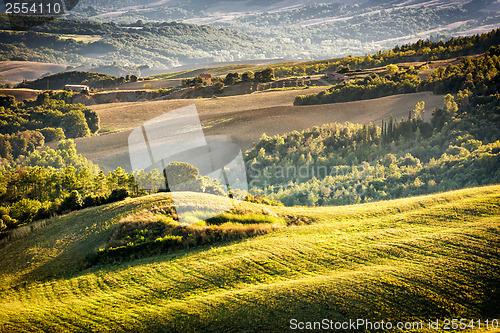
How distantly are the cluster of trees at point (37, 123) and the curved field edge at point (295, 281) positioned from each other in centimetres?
4480

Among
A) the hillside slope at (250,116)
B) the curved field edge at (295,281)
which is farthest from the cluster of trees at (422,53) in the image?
the curved field edge at (295,281)

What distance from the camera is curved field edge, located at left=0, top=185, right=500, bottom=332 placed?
10.6m

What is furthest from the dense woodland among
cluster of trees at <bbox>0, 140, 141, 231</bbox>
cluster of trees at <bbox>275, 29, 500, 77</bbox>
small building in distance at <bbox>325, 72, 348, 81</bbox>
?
cluster of trees at <bbox>0, 140, 141, 231</bbox>

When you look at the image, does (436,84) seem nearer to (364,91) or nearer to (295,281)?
(364,91)

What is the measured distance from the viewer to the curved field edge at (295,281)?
10633 mm

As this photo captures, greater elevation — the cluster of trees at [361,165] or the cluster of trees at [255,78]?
the cluster of trees at [255,78]

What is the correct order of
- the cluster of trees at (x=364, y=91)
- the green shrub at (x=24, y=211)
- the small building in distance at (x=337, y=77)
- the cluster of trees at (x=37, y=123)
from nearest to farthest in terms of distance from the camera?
the green shrub at (x=24, y=211)
the cluster of trees at (x=37, y=123)
the cluster of trees at (x=364, y=91)
the small building in distance at (x=337, y=77)

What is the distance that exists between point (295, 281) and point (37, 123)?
62.7 metres

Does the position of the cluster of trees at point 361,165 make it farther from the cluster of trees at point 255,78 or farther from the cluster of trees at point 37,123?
A: the cluster of trees at point 255,78

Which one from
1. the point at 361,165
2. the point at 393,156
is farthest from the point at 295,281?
the point at 393,156

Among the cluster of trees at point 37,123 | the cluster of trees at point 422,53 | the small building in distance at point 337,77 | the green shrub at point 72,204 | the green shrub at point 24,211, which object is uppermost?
the cluster of trees at point 422,53

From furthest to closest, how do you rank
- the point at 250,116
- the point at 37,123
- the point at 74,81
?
1. the point at 74,81
2. the point at 37,123
3. the point at 250,116

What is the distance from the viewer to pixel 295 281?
11.9 meters

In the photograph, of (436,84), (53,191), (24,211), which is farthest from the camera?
(436,84)
